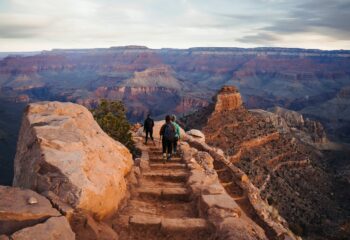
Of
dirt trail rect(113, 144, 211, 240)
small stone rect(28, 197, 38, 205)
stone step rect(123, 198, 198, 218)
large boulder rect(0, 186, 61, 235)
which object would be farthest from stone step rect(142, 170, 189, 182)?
small stone rect(28, 197, 38, 205)

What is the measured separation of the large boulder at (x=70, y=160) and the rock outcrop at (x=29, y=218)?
2.49 ft

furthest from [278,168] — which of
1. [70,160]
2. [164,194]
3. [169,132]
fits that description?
[70,160]

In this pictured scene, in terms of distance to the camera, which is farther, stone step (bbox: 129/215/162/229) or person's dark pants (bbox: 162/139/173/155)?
person's dark pants (bbox: 162/139/173/155)

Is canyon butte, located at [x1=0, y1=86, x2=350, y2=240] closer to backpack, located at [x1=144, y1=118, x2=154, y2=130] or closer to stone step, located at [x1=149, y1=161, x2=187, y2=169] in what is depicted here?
stone step, located at [x1=149, y1=161, x2=187, y2=169]

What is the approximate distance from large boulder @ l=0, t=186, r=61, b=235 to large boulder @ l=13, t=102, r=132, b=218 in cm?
66

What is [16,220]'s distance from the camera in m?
7.49

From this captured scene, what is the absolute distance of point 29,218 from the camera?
7.64 metres

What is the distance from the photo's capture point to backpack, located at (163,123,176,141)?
54.6 ft

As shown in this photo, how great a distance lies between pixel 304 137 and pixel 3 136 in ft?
238

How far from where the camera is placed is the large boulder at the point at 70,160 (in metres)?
9.08

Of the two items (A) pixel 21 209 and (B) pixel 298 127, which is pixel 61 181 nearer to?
(A) pixel 21 209

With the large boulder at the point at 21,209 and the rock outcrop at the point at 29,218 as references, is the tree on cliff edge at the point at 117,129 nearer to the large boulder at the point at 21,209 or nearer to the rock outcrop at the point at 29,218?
the large boulder at the point at 21,209

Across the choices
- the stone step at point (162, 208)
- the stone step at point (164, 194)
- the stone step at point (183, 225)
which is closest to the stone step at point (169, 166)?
the stone step at point (164, 194)

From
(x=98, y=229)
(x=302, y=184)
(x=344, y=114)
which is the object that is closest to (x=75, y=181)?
(x=98, y=229)
